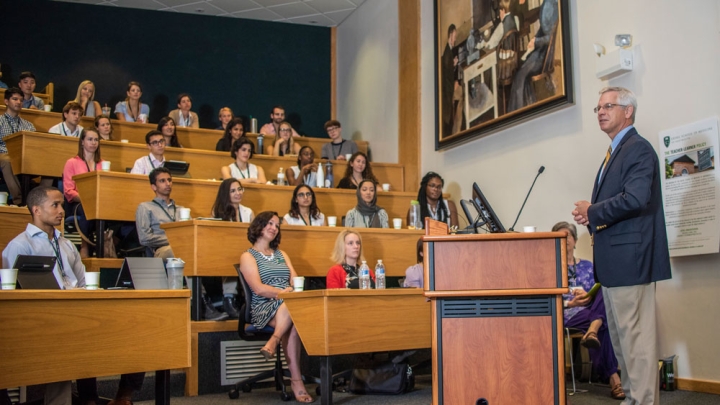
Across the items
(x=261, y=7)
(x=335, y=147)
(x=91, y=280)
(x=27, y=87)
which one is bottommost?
(x=91, y=280)

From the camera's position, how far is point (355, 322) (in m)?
3.88

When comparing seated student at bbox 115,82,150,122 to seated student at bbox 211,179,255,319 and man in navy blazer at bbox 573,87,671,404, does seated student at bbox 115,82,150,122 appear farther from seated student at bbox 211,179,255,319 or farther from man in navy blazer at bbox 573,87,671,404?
man in navy blazer at bbox 573,87,671,404

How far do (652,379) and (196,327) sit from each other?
2.70 m

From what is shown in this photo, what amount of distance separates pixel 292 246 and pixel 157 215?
990mm

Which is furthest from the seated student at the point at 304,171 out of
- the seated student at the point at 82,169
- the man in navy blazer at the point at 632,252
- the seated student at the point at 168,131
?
the man in navy blazer at the point at 632,252

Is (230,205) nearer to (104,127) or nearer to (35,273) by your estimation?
(104,127)

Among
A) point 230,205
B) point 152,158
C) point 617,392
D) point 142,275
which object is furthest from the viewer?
point 152,158

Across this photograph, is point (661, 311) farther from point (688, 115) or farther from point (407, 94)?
point (407, 94)

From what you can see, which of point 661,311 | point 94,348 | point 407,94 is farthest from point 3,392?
point 407,94

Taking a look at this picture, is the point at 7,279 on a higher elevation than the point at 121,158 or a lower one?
lower

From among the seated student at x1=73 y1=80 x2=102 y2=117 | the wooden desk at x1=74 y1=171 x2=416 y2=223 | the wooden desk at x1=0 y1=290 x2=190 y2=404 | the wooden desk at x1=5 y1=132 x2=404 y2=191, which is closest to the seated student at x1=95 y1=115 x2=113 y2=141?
the wooden desk at x1=5 y1=132 x2=404 y2=191

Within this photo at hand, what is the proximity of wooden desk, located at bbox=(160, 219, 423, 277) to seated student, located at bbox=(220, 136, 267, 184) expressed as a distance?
141cm

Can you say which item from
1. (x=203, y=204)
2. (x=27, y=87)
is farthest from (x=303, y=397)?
(x=27, y=87)

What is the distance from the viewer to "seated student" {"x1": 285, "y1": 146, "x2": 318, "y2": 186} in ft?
22.5
